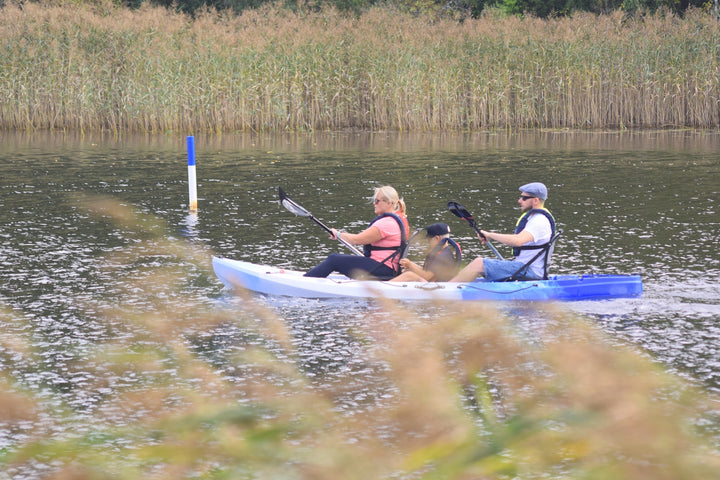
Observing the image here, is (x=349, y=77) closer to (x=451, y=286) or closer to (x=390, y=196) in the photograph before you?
(x=390, y=196)

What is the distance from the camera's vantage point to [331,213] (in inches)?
564

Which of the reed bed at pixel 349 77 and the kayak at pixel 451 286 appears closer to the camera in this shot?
the kayak at pixel 451 286

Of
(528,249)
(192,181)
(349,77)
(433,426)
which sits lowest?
(528,249)

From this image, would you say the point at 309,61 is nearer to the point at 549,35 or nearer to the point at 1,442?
the point at 549,35

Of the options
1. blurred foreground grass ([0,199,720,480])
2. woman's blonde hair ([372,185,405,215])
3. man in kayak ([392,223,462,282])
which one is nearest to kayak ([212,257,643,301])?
man in kayak ([392,223,462,282])

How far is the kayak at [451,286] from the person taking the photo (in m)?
9.05

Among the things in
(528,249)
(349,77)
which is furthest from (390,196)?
(349,77)

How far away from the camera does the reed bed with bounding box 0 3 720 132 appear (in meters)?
25.7

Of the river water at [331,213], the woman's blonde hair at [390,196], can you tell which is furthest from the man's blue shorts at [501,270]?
the woman's blonde hair at [390,196]

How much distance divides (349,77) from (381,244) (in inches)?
657

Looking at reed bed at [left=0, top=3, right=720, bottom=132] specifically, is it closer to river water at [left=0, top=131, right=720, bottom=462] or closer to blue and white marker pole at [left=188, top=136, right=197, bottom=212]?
river water at [left=0, top=131, right=720, bottom=462]

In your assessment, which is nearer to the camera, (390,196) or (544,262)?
(544,262)

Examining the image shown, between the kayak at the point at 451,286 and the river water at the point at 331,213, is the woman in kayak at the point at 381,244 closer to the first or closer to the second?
the kayak at the point at 451,286

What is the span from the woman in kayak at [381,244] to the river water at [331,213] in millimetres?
721
